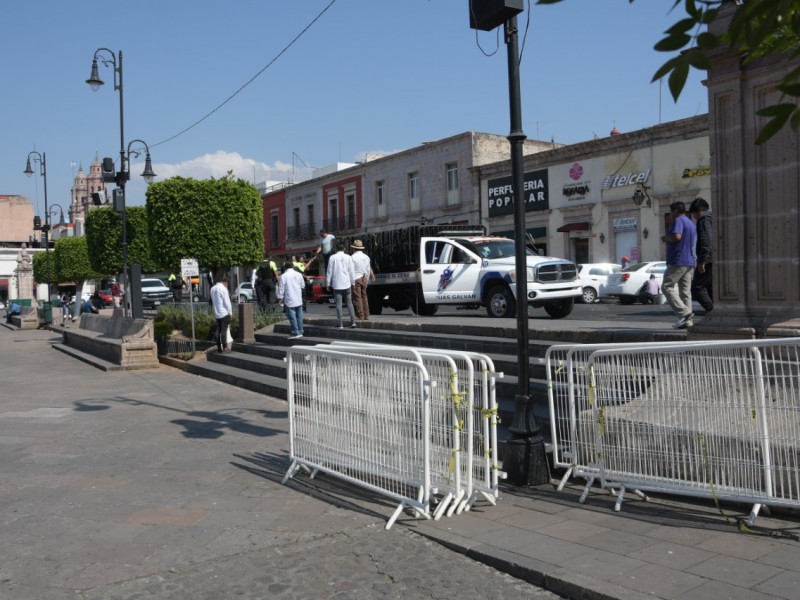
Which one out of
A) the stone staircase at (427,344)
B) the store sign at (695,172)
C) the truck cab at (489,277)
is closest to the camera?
the stone staircase at (427,344)

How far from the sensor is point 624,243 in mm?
30500

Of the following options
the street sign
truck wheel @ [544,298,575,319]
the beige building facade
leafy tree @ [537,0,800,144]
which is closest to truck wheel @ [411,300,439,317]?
truck wheel @ [544,298,575,319]

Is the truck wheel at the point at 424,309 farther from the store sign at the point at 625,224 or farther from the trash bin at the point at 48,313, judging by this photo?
the trash bin at the point at 48,313

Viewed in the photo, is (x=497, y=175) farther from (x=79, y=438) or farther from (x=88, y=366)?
(x=79, y=438)

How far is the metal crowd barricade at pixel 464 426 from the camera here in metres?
5.27

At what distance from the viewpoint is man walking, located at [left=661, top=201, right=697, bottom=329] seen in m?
8.87

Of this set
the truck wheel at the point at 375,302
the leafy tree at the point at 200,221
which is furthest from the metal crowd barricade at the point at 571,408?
the leafy tree at the point at 200,221

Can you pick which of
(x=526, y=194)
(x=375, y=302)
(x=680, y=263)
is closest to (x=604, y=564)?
(x=680, y=263)

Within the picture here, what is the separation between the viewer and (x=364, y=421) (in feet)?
19.4

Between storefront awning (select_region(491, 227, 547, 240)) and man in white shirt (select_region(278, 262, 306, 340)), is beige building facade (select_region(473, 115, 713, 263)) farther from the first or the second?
man in white shirt (select_region(278, 262, 306, 340))

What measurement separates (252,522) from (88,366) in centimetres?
1419

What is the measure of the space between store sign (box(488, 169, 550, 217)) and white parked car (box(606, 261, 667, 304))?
24.2 ft

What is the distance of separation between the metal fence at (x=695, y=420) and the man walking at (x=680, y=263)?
12.4 ft

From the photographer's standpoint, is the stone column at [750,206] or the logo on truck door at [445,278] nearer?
the stone column at [750,206]
